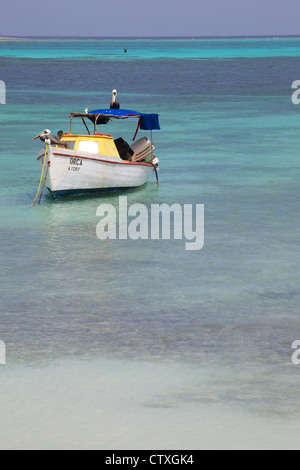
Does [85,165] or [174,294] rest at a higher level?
[85,165]

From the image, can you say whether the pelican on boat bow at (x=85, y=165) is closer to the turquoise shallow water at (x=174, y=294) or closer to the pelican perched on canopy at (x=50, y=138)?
the pelican perched on canopy at (x=50, y=138)

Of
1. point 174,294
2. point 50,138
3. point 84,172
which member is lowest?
point 174,294

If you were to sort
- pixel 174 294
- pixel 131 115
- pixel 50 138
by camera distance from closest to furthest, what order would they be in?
1. pixel 174 294
2. pixel 50 138
3. pixel 131 115

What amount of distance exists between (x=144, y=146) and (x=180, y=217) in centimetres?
406

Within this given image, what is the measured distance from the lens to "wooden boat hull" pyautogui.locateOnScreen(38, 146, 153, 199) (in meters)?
20.2

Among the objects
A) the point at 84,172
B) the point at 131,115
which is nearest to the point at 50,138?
the point at 84,172

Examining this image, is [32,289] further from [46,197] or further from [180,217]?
[46,197]

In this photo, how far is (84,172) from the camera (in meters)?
20.7

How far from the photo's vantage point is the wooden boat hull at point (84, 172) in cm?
2017

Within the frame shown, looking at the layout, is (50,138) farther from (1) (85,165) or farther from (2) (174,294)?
(2) (174,294)

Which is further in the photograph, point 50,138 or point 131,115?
point 131,115

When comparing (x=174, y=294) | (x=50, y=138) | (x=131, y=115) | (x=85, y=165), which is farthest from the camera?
(x=131, y=115)

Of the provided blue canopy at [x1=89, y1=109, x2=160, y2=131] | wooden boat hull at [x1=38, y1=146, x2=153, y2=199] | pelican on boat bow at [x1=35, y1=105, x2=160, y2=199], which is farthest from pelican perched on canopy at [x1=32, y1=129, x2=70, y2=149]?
blue canopy at [x1=89, y1=109, x2=160, y2=131]

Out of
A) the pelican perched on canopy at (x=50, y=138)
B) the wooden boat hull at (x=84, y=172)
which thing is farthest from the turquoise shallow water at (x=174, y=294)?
the pelican perched on canopy at (x=50, y=138)
